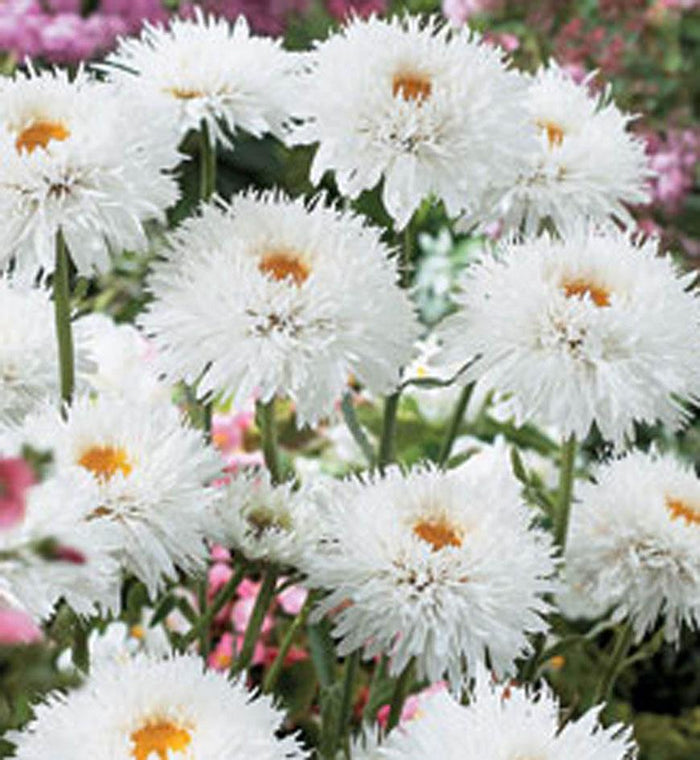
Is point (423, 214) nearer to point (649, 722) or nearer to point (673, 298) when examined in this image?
point (673, 298)

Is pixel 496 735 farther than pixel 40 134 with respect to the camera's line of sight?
No

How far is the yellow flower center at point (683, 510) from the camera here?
0.97 metres

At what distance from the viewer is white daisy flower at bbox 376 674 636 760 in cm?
69

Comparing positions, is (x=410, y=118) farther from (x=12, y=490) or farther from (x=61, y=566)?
(x=12, y=490)

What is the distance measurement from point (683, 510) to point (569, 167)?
0.73 ft

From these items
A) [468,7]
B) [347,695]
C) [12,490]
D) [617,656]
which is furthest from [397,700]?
[468,7]

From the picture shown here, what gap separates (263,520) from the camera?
867mm

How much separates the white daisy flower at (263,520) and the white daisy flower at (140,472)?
0.08ft

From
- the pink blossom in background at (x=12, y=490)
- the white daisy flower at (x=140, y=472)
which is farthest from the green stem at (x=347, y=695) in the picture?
the pink blossom in background at (x=12, y=490)

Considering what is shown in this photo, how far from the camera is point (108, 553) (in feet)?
2.52

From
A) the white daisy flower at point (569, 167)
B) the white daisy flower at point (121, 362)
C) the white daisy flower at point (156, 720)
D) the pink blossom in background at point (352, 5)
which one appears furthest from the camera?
the pink blossom in background at point (352, 5)

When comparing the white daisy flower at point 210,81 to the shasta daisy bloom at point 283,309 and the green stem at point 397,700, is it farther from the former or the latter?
the green stem at point 397,700

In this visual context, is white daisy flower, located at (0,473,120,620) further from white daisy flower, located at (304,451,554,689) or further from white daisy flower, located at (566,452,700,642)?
white daisy flower, located at (566,452,700,642)

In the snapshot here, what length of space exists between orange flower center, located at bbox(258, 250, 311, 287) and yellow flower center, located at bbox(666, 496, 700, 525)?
0.28 meters
